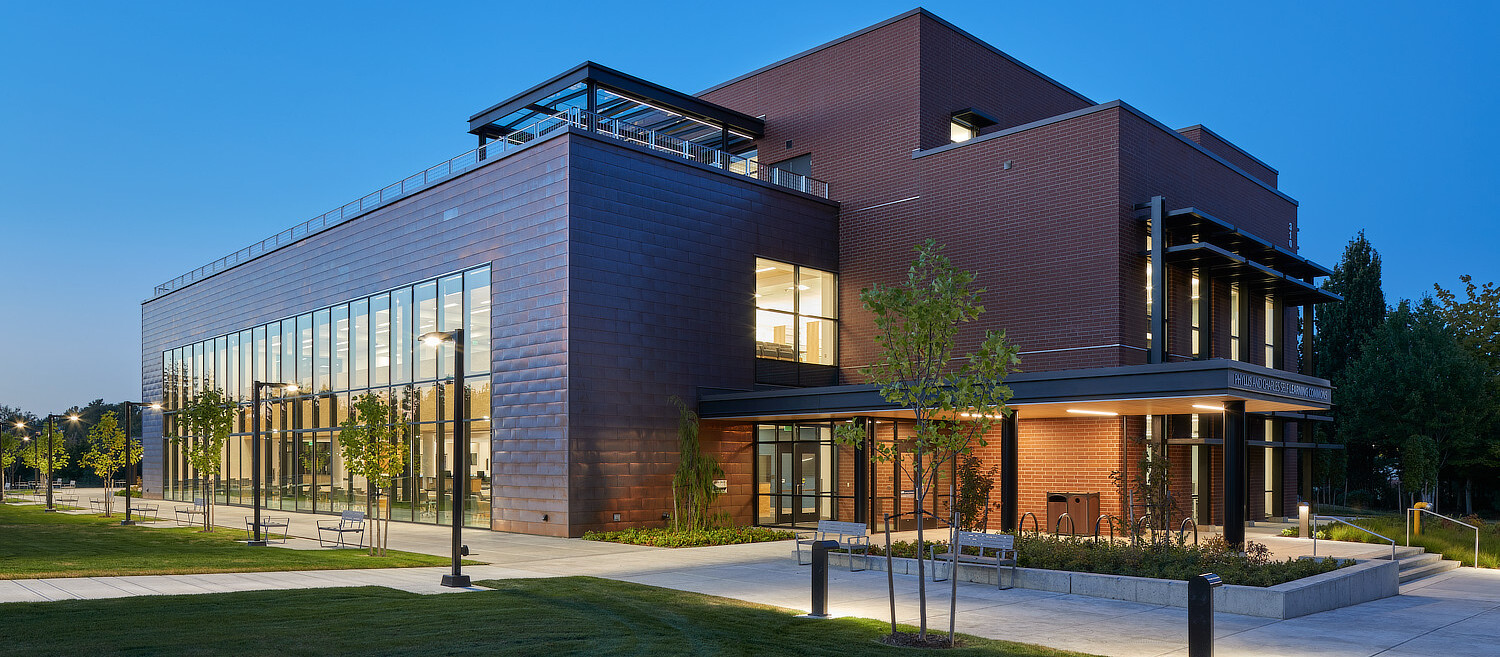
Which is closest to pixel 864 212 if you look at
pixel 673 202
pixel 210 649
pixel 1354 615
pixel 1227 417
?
pixel 673 202

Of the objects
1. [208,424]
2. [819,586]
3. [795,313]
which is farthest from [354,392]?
[819,586]

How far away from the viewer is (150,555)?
64.9 ft

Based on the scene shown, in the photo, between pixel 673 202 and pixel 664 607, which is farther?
pixel 673 202

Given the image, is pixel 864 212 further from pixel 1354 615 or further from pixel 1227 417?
pixel 1354 615

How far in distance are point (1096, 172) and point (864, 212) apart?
7494 mm

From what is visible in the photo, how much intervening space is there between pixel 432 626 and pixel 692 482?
45.9 feet

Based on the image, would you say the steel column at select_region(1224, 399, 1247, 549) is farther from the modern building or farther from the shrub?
the shrub

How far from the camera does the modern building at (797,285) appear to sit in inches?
1006

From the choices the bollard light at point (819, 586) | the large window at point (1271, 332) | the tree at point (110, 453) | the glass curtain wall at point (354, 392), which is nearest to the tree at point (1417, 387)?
the large window at point (1271, 332)

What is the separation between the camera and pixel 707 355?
2839cm

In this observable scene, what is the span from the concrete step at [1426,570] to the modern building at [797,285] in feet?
12.1

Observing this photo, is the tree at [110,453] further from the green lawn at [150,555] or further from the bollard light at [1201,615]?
the bollard light at [1201,615]

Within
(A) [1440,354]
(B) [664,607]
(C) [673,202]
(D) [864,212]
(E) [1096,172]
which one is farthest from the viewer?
(A) [1440,354]

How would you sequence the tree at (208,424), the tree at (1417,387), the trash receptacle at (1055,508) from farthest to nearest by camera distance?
the tree at (1417,387) < the tree at (208,424) < the trash receptacle at (1055,508)
